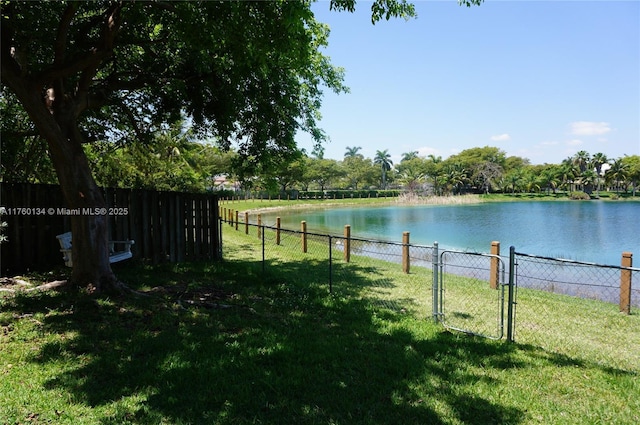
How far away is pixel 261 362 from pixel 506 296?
20.5 ft

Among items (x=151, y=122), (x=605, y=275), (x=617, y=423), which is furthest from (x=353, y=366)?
(x=605, y=275)

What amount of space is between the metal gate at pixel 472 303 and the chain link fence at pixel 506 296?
0.05 feet

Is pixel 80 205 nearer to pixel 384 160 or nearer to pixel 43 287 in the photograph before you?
pixel 43 287

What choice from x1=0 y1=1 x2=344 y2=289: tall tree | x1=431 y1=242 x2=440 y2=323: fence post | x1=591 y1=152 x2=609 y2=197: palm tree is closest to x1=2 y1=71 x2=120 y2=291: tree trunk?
x1=0 y1=1 x2=344 y2=289: tall tree

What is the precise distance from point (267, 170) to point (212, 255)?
9.23 ft

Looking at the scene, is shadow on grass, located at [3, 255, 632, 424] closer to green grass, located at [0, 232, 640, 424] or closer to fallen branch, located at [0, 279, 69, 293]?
green grass, located at [0, 232, 640, 424]

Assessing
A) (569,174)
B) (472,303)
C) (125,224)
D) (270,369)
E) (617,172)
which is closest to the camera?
(270,369)

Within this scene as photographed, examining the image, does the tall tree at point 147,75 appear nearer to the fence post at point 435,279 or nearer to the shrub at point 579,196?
the fence post at point 435,279

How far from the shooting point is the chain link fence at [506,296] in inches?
220

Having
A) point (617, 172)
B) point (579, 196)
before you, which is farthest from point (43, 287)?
point (617, 172)

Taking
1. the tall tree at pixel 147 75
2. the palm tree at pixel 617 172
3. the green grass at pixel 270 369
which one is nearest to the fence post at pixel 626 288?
the green grass at pixel 270 369

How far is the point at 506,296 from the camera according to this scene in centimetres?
865

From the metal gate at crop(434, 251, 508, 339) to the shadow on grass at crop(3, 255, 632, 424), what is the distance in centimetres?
71

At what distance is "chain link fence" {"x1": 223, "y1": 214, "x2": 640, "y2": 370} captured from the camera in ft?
18.3
